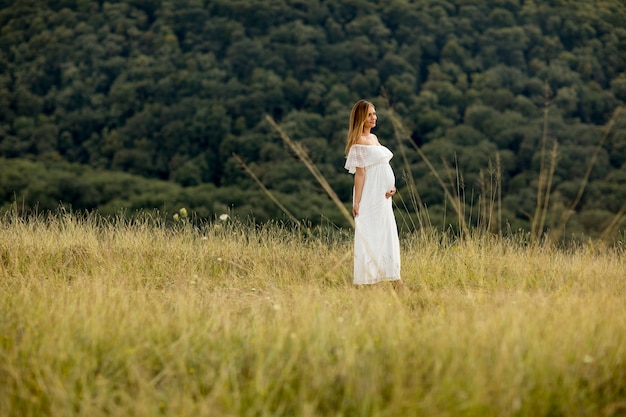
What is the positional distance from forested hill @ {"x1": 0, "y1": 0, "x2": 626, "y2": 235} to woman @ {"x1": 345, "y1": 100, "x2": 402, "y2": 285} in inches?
812

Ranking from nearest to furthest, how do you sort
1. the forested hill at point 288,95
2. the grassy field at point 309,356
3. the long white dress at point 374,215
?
1. the grassy field at point 309,356
2. the long white dress at point 374,215
3. the forested hill at point 288,95

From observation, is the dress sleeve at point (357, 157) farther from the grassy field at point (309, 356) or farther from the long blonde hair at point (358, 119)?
the grassy field at point (309, 356)

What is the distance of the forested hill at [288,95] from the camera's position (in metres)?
31.1

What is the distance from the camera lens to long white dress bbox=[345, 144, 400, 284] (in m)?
6.14

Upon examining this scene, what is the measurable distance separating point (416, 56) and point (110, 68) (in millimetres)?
18291

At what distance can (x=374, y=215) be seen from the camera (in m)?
6.22

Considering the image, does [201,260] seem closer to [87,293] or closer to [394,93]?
[87,293]

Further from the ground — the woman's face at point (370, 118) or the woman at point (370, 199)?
the woman's face at point (370, 118)

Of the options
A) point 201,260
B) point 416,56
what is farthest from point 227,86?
point 201,260

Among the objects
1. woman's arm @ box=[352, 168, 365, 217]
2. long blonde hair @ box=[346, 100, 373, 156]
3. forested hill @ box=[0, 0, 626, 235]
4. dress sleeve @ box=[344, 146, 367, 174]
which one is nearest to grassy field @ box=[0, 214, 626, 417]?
woman's arm @ box=[352, 168, 365, 217]

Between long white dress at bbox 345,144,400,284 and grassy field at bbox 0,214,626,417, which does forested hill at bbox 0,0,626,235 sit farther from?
grassy field at bbox 0,214,626,417

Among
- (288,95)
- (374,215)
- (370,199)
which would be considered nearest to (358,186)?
(370,199)

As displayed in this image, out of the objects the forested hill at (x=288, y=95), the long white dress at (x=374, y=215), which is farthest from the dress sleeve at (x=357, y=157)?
the forested hill at (x=288, y=95)

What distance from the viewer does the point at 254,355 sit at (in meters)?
3.78
